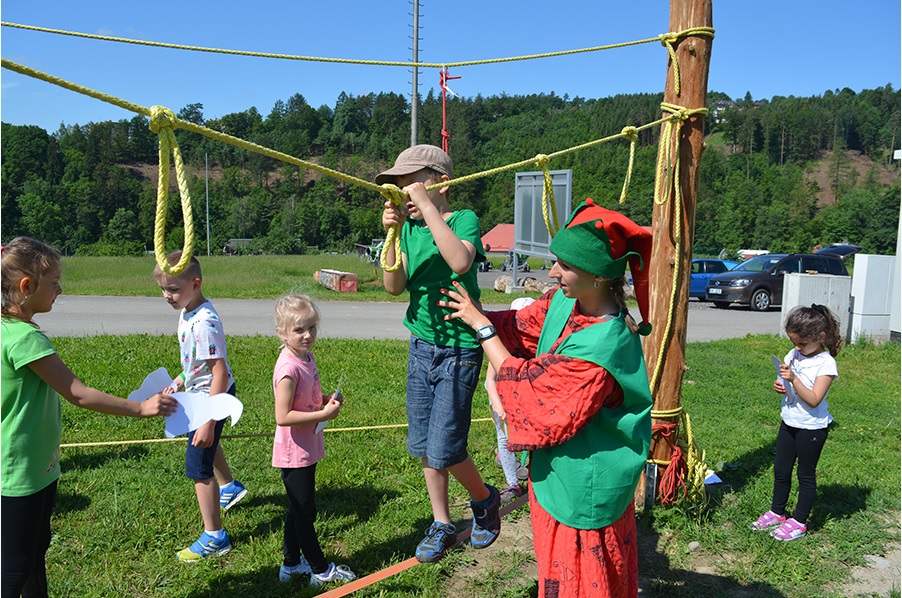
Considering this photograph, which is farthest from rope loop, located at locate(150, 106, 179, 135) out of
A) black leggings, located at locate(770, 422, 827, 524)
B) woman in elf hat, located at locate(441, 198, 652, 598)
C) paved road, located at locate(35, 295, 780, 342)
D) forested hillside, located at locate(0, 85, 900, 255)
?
forested hillside, located at locate(0, 85, 900, 255)

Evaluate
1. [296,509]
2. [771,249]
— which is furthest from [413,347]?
[771,249]

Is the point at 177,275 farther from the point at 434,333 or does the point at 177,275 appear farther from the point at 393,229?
the point at 434,333

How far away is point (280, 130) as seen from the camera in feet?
443

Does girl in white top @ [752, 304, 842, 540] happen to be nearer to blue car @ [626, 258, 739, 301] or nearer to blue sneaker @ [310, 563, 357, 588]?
blue sneaker @ [310, 563, 357, 588]

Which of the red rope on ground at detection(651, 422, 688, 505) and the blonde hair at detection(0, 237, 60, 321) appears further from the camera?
the red rope on ground at detection(651, 422, 688, 505)

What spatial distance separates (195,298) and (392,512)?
1772mm

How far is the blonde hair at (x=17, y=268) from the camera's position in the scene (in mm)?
2537

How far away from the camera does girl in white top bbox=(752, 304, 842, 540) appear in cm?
402

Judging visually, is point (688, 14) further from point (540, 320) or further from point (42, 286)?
point (42, 286)

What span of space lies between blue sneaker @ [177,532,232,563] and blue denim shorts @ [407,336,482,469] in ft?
4.17

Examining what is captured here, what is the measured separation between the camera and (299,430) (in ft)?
10.8

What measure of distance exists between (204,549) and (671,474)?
2707mm

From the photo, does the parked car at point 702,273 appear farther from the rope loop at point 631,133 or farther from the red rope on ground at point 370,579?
the red rope on ground at point 370,579

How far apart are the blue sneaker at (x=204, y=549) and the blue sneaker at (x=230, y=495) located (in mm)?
555
